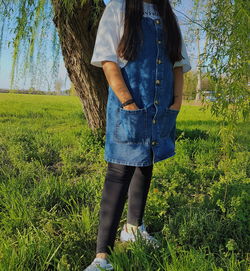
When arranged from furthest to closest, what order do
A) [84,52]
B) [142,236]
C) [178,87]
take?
[84,52] → [142,236] → [178,87]

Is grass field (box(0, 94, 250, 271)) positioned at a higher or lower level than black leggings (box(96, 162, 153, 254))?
lower

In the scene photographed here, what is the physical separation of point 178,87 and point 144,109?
1.10 ft

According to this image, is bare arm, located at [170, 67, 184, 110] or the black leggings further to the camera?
bare arm, located at [170, 67, 184, 110]

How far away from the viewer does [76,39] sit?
3205 mm

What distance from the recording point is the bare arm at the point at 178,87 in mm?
1678

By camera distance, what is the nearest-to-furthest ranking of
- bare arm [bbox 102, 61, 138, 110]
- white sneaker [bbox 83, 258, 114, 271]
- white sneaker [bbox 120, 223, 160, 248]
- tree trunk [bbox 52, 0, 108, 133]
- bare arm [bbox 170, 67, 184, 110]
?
A: bare arm [bbox 102, 61, 138, 110] < white sneaker [bbox 83, 258, 114, 271] < bare arm [bbox 170, 67, 184, 110] < white sneaker [bbox 120, 223, 160, 248] < tree trunk [bbox 52, 0, 108, 133]

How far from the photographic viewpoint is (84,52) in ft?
10.9

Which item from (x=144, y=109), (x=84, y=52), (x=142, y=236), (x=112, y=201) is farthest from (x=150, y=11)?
(x=84, y=52)

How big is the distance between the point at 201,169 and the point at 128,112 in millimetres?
1759

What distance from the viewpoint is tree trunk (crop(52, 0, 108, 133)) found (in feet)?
9.78

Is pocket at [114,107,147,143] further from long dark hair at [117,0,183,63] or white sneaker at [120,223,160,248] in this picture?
white sneaker at [120,223,160,248]

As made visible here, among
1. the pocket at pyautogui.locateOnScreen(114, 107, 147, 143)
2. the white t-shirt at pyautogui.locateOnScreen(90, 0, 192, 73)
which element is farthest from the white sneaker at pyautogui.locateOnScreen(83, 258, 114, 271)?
the white t-shirt at pyautogui.locateOnScreen(90, 0, 192, 73)

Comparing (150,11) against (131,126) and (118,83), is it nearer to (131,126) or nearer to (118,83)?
(118,83)

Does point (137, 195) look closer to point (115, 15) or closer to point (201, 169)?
point (115, 15)
